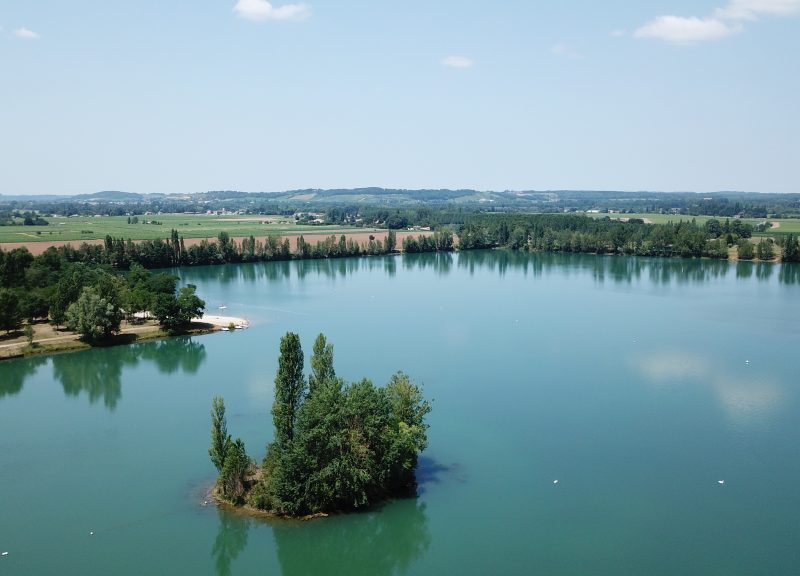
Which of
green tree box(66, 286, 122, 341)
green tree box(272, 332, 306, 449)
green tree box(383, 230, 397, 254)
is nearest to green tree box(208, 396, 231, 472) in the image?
green tree box(272, 332, 306, 449)

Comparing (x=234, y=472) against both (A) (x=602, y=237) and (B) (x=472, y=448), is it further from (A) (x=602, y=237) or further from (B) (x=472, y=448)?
(A) (x=602, y=237)

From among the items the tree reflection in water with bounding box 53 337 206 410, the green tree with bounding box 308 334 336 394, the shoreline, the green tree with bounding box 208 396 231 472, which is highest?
the green tree with bounding box 308 334 336 394

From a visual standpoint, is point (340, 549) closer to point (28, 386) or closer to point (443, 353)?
point (443, 353)

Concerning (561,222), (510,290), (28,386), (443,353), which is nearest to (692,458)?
(443,353)

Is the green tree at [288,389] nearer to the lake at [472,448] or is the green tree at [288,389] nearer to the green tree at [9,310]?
the lake at [472,448]

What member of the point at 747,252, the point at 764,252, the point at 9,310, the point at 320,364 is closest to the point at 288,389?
the point at 320,364

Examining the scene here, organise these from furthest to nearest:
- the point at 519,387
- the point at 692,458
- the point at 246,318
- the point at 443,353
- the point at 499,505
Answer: the point at 246,318, the point at 443,353, the point at 519,387, the point at 692,458, the point at 499,505

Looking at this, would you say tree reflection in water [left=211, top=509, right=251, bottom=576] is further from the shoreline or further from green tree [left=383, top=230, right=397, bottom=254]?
green tree [left=383, top=230, right=397, bottom=254]

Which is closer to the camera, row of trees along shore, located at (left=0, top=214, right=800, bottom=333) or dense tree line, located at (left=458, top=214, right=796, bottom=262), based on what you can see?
row of trees along shore, located at (left=0, top=214, right=800, bottom=333)
